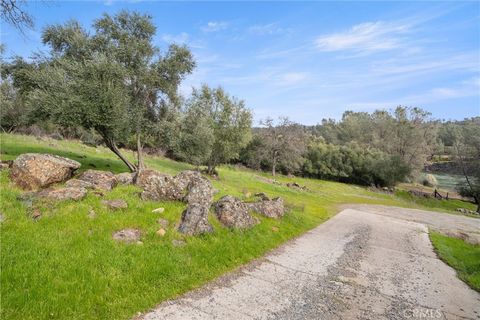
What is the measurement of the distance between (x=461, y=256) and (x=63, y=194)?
18.6 meters

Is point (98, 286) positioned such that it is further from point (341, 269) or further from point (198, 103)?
point (198, 103)

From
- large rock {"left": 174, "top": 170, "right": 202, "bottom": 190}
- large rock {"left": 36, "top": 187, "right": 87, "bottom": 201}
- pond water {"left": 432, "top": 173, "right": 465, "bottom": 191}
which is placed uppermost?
large rock {"left": 174, "top": 170, "right": 202, "bottom": 190}

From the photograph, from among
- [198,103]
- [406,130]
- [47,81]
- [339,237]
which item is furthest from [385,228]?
[406,130]

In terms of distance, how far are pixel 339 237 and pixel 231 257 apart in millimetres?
8565

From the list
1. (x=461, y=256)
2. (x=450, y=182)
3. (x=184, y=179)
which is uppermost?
(x=184, y=179)

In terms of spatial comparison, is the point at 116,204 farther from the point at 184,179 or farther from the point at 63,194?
the point at 184,179

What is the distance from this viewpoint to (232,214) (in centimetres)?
1345

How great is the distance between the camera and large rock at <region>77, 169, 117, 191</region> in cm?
1271

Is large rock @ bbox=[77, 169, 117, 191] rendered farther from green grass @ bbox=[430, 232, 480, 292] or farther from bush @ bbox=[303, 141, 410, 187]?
bush @ bbox=[303, 141, 410, 187]

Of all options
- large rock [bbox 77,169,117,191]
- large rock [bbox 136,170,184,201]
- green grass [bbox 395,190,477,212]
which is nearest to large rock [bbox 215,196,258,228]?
large rock [bbox 136,170,184,201]

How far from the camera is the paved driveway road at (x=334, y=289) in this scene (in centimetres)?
782

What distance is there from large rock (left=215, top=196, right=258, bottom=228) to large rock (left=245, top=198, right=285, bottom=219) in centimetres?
215

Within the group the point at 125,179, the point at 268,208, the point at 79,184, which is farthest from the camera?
the point at 268,208

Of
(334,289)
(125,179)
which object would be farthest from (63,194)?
(334,289)
